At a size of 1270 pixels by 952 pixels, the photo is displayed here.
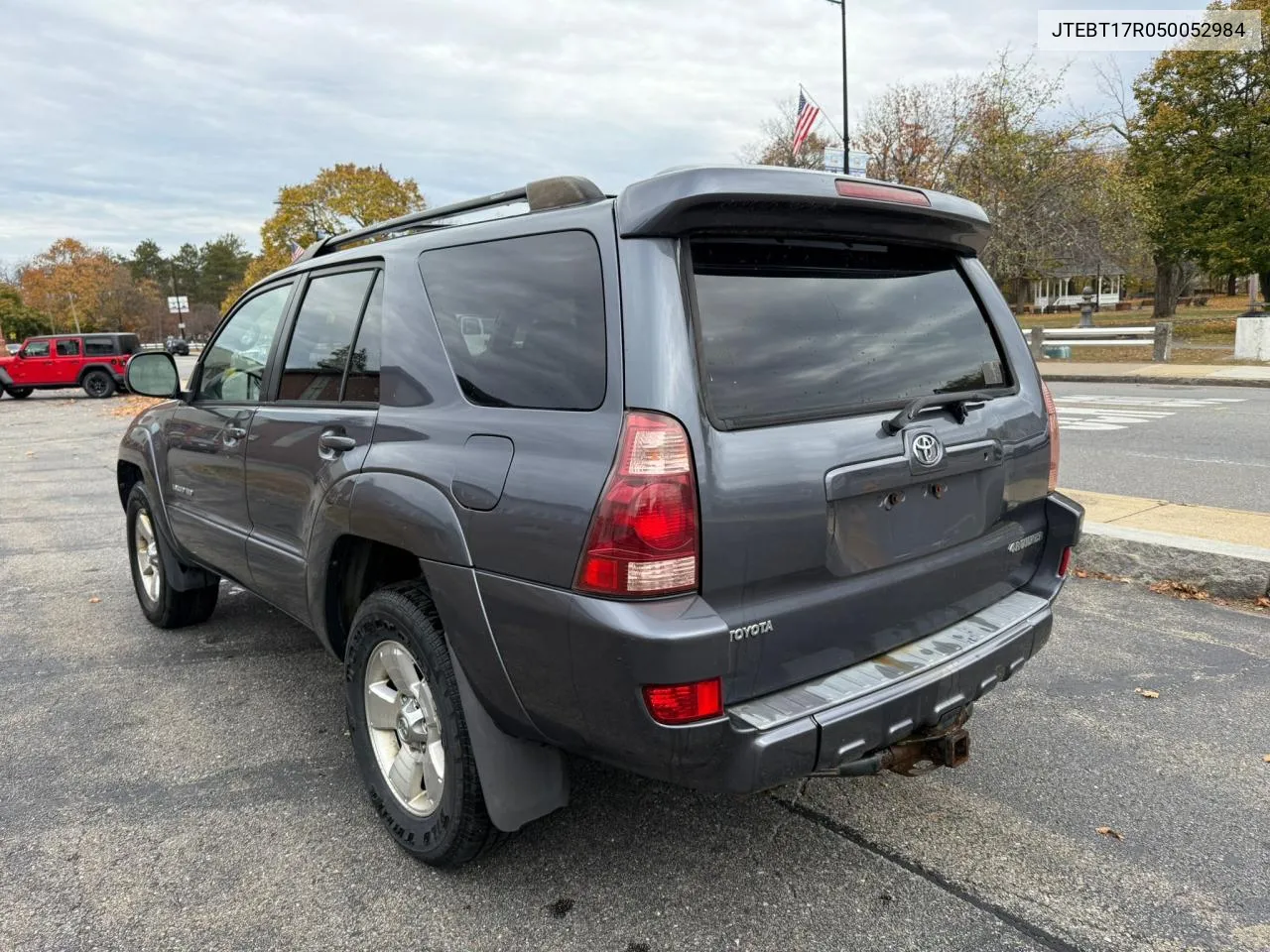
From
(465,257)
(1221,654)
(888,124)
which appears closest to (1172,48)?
(888,124)

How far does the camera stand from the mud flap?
233cm

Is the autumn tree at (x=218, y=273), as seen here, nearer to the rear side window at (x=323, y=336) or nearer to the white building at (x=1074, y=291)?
the white building at (x=1074, y=291)

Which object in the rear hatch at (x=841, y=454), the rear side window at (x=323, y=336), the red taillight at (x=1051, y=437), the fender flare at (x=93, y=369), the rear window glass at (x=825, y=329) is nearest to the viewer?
the rear hatch at (x=841, y=454)

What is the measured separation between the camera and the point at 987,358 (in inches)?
111

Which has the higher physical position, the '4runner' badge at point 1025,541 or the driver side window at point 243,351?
the driver side window at point 243,351

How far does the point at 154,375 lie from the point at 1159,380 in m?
19.2

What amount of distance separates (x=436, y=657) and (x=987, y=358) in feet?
6.40

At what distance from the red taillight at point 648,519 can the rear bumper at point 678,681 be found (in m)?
0.06

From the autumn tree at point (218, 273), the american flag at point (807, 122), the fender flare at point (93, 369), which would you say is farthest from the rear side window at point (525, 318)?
the autumn tree at point (218, 273)

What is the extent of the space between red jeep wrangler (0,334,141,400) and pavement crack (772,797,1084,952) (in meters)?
29.9

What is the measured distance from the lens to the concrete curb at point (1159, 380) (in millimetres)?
16594

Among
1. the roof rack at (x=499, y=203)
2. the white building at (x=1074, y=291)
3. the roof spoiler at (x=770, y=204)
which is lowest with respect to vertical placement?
the roof spoiler at (x=770, y=204)

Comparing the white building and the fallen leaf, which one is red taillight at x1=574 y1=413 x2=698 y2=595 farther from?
the white building

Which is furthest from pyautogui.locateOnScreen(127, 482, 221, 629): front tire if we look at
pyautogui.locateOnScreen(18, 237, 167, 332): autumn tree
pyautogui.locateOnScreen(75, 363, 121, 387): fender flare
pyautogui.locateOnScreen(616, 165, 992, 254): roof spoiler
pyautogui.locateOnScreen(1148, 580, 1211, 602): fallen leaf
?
pyautogui.locateOnScreen(18, 237, 167, 332): autumn tree
